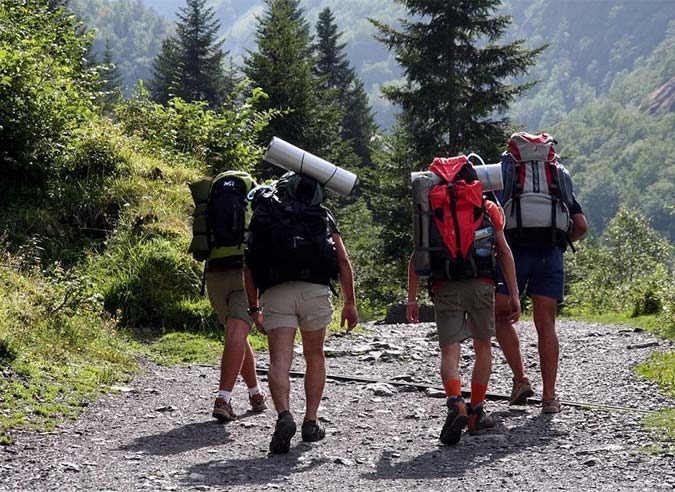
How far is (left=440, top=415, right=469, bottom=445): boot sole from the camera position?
612cm

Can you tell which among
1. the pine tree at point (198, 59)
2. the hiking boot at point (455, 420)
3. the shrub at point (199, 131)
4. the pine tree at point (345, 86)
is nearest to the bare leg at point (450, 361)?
the hiking boot at point (455, 420)

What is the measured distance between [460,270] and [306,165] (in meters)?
1.27

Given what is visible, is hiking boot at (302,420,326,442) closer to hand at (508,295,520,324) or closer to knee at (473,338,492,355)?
knee at (473,338,492,355)

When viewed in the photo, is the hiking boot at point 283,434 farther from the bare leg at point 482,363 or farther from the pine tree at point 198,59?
the pine tree at point 198,59

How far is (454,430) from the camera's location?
6.14m

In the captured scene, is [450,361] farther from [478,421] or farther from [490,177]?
[490,177]

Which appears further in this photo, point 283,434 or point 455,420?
point 455,420

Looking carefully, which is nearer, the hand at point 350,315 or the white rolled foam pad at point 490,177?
the hand at point 350,315

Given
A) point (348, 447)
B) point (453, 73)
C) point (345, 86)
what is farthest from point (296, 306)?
point (345, 86)

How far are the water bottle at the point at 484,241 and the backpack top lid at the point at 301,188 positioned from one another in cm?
112

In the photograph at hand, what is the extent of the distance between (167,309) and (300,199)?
558cm

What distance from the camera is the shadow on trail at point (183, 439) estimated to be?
6.18 m

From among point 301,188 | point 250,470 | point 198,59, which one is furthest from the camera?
point 198,59

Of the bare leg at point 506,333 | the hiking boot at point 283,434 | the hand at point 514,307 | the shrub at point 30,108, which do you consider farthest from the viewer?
the shrub at point 30,108
